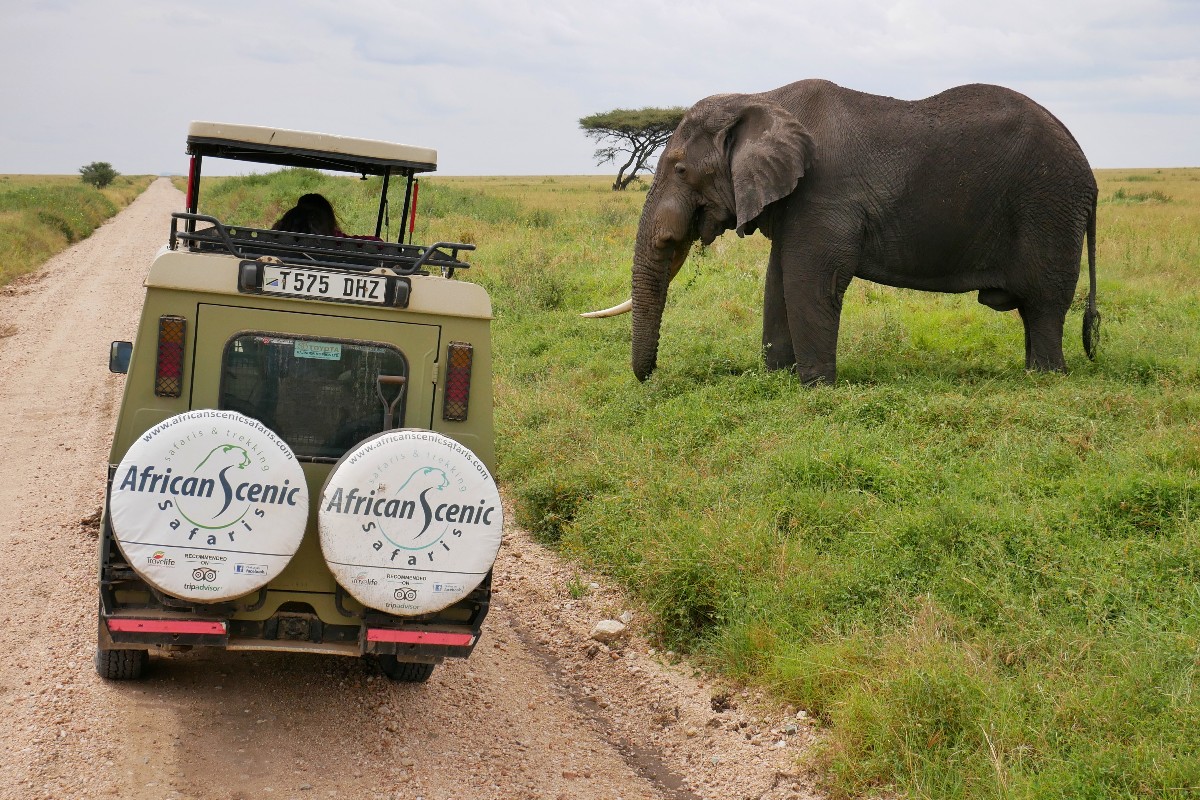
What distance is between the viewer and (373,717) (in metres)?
4.95

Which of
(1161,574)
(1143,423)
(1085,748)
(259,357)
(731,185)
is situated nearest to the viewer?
(1085,748)

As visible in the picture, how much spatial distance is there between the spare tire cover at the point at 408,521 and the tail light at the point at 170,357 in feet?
2.69

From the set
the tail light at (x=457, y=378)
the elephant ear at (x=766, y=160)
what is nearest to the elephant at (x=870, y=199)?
the elephant ear at (x=766, y=160)

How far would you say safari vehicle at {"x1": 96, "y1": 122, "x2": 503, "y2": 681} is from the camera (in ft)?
13.8

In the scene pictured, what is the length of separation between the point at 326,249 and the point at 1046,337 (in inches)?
280

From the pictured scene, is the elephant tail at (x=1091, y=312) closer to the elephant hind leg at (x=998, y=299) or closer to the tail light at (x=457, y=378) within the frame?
the elephant hind leg at (x=998, y=299)

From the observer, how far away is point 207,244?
5.60m

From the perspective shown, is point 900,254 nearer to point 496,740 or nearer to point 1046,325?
point 1046,325

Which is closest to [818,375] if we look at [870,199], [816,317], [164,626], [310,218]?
[816,317]

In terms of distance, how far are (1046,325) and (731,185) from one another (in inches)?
121

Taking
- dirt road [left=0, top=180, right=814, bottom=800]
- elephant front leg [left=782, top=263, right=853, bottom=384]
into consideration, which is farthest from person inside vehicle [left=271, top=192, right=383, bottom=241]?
elephant front leg [left=782, top=263, right=853, bottom=384]

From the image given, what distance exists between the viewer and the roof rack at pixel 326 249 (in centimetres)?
498

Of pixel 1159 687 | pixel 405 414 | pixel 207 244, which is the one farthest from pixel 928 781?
pixel 207 244

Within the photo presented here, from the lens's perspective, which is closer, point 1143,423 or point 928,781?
point 928,781
